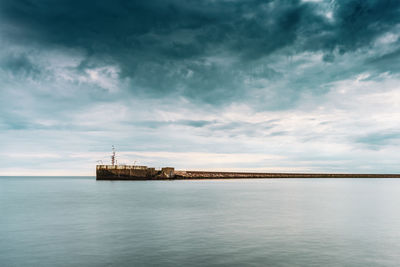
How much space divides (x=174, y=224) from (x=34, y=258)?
10.1 metres

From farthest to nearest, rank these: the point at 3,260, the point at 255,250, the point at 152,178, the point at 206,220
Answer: the point at 152,178 < the point at 206,220 < the point at 255,250 < the point at 3,260

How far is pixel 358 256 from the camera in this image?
46.5 feet

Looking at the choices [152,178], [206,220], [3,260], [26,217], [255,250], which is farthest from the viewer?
[152,178]

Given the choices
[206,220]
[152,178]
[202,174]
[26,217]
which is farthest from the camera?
[202,174]

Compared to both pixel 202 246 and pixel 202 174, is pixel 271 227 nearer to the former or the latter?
pixel 202 246

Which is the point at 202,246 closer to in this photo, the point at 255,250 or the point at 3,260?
the point at 255,250

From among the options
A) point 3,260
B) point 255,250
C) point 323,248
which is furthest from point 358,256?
point 3,260

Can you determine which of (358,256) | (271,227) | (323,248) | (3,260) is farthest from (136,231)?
(358,256)

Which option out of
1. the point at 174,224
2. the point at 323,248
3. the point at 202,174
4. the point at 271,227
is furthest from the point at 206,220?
the point at 202,174

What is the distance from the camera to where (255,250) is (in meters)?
14.6

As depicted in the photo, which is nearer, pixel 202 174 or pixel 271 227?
pixel 271 227

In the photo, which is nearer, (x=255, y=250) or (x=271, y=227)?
(x=255, y=250)

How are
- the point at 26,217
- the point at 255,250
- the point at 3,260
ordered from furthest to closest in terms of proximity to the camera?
the point at 26,217
the point at 255,250
the point at 3,260

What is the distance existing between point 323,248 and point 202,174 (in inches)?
4988
